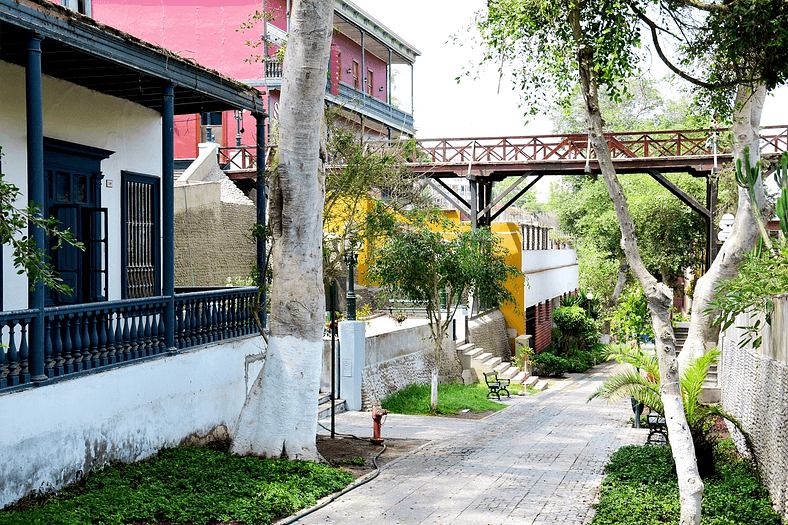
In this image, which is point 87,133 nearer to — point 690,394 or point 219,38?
point 690,394

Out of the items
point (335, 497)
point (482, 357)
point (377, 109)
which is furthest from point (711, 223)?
point (335, 497)

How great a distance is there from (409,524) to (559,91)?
25.3ft

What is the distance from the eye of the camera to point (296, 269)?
32.6 ft

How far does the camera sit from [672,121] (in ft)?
160

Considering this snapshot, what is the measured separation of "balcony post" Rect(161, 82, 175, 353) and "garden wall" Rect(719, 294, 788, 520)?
7.19 metres

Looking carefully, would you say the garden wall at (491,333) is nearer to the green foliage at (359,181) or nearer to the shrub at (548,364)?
the shrub at (548,364)

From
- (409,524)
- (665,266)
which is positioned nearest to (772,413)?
(409,524)

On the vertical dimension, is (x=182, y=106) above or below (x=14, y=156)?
Answer: above

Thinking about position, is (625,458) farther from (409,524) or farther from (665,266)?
(665,266)

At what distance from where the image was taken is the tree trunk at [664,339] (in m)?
7.25

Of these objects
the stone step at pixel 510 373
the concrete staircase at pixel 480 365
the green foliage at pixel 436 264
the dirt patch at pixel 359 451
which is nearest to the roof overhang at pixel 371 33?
the green foliage at pixel 436 264

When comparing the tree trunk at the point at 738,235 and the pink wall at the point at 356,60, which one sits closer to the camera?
the tree trunk at the point at 738,235

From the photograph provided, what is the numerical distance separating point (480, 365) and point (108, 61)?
15505 mm

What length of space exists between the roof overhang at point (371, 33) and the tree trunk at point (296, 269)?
56.5 ft
